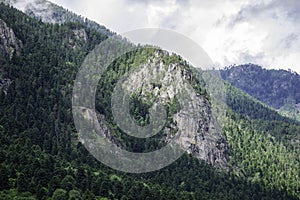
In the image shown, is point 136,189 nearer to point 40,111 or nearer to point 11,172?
point 11,172

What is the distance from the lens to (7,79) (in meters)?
192

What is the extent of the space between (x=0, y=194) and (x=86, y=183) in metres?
33.1

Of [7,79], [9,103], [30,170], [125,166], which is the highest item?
[7,79]

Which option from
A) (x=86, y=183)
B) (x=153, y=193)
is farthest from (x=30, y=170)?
(x=153, y=193)

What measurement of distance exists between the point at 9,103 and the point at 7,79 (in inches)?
690

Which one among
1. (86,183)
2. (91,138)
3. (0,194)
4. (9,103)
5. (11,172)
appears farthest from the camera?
(91,138)

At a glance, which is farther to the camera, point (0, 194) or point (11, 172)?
point (11, 172)

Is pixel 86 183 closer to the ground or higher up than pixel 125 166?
closer to the ground

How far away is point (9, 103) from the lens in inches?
7028

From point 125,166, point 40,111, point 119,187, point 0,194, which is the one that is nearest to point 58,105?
point 40,111

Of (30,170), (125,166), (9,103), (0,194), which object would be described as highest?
(9,103)

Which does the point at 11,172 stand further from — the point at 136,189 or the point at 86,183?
the point at 136,189

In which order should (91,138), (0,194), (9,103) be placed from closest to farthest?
(0,194) < (9,103) < (91,138)

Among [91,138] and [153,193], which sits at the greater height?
[91,138]
